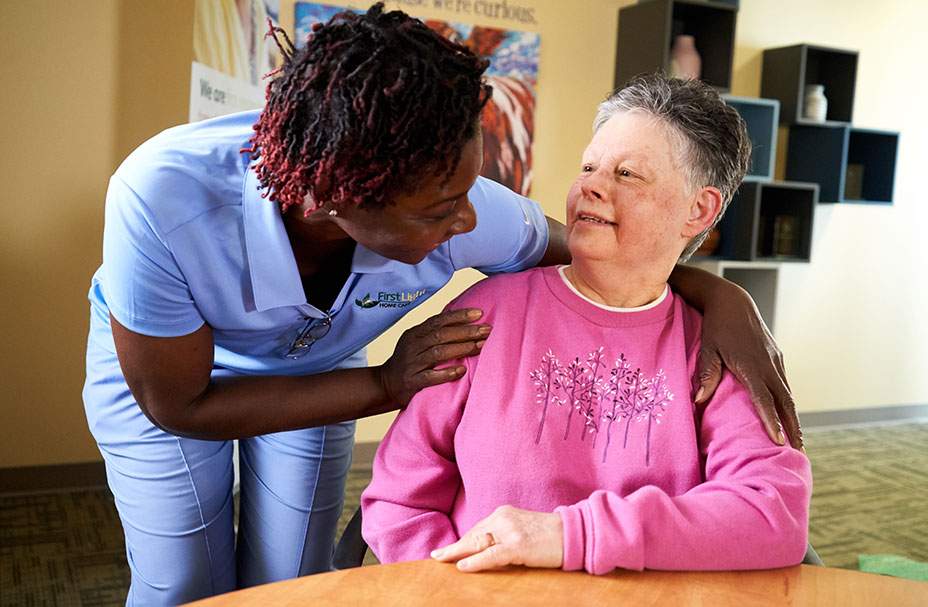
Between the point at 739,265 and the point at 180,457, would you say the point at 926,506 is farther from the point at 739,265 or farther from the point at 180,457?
the point at 180,457

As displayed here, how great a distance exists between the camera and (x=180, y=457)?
147 cm

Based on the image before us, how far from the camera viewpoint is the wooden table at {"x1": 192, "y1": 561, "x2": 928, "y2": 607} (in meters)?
0.86

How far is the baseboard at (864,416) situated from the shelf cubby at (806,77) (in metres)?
1.69

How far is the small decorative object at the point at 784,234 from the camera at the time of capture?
4.66 metres

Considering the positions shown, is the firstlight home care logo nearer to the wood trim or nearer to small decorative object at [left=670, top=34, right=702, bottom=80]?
the wood trim

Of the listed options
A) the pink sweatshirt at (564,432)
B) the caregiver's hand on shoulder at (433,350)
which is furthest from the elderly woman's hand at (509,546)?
the caregiver's hand on shoulder at (433,350)

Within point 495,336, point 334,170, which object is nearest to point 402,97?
point 334,170

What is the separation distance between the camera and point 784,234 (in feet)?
15.3

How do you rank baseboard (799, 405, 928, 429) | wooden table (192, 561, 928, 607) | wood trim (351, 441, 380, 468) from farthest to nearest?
baseboard (799, 405, 928, 429) → wood trim (351, 441, 380, 468) → wooden table (192, 561, 928, 607)

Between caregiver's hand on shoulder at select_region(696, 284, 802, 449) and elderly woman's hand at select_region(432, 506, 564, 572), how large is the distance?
395 millimetres

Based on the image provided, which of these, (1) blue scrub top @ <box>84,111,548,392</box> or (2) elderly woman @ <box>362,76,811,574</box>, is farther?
(1) blue scrub top @ <box>84,111,548,392</box>

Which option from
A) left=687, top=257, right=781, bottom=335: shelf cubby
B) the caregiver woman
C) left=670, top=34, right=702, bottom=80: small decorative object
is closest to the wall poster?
the caregiver woman

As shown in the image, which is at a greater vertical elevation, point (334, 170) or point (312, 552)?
point (334, 170)

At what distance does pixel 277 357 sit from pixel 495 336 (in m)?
0.40
